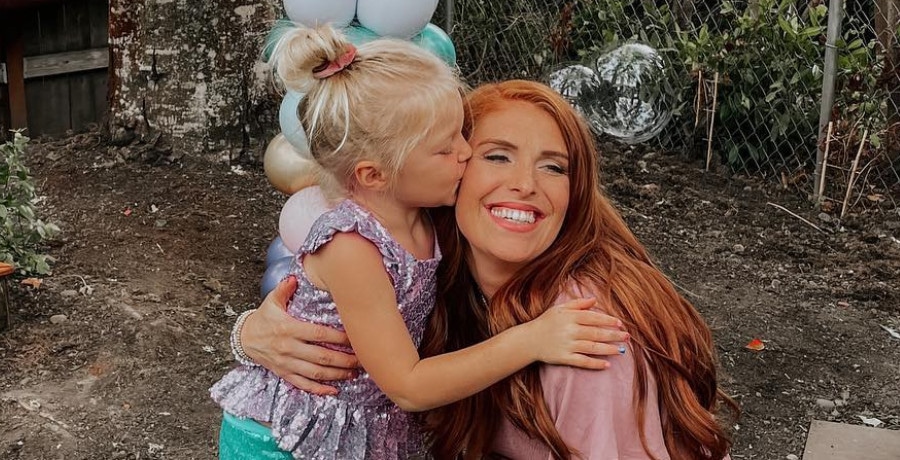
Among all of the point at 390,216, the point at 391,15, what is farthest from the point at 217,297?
the point at 390,216

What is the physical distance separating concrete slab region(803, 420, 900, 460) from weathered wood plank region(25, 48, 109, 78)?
562 cm

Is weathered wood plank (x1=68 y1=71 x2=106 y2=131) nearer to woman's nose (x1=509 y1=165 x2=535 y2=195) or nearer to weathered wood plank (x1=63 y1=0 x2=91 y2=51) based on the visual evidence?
weathered wood plank (x1=63 y1=0 x2=91 y2=51)

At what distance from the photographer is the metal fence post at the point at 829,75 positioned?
577 centimetres

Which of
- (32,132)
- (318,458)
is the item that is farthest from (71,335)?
(32,132)

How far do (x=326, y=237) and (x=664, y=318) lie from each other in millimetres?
648

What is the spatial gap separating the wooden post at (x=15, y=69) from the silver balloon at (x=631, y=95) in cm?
364

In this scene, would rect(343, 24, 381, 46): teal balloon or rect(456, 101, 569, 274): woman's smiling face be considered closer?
rect(456, 101, 569, 274): woman's smiling face

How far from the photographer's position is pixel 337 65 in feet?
7.02

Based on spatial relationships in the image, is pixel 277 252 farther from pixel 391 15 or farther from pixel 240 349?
pixel 240 349

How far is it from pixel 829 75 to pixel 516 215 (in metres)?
4.19

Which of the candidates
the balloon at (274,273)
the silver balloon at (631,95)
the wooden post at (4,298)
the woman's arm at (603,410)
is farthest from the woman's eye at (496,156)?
the silver balloon at (631,95)

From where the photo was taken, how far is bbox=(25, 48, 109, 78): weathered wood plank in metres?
7.52

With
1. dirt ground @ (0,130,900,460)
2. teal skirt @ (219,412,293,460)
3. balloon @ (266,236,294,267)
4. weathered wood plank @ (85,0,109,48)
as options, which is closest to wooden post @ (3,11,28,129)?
weathered wood plank @ (85,0,109,48)

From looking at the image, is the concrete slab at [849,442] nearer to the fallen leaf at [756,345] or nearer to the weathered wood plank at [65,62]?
the fallen leaf at [756,345]
